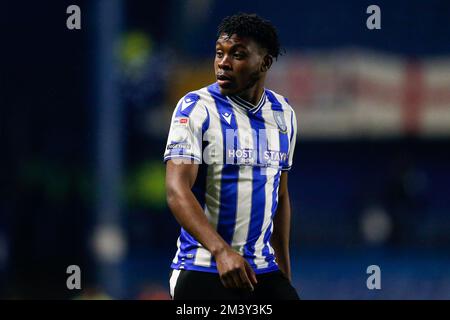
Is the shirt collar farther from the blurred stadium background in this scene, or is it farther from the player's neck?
the blurred stadium background

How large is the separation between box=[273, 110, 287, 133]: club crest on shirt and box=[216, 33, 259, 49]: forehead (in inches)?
18.4

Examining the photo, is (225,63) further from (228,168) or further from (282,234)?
(282,234)

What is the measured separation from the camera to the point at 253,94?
18.9 feet

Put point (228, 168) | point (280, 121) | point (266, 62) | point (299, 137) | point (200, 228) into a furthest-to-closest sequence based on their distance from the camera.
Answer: point (299, 137), point (280, 121), point (266, 62), point (228, 168), point (200, 228)

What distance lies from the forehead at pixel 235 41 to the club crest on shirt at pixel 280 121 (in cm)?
47

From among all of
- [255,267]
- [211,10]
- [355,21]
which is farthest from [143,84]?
[255,267]

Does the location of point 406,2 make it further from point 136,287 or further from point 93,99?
point 136,287

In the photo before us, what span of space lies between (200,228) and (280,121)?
3.28 feet

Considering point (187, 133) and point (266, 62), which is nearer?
point (187, 133)

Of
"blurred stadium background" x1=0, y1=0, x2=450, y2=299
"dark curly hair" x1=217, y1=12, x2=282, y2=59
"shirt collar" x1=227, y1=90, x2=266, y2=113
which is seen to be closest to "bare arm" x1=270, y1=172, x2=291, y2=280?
"shirt collar" x1=227, y1=90, x2=266, y2=113

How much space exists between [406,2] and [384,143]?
107 inches

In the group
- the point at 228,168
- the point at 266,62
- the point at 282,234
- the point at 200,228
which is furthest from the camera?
the point at 282,234

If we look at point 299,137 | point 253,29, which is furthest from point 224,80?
point 299,137

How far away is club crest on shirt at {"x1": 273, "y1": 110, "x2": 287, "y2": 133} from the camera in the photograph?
5906mm
